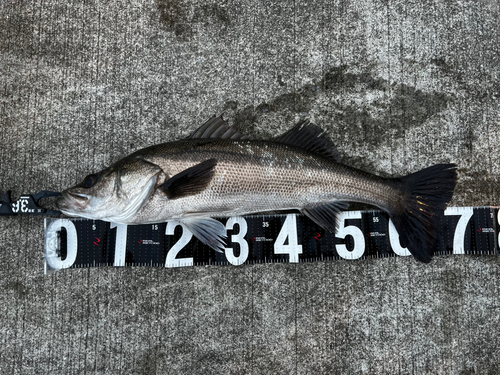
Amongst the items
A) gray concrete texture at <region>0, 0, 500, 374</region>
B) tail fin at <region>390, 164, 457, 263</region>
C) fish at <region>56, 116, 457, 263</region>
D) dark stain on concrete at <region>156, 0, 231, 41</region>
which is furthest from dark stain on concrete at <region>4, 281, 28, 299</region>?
tail fin at <region>390, 164, 457, 263</region>

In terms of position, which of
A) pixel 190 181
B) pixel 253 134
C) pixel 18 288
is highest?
pixel 253 134

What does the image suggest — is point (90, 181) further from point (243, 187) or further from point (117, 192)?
point (243, 187)

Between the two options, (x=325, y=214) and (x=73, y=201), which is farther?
(x=325, y=214)

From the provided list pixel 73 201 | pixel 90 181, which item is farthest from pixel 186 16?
pixel 73 201

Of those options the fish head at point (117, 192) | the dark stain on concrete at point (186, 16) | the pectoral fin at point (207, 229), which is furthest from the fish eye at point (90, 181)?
the dark stain on concrete at point (186, 16)

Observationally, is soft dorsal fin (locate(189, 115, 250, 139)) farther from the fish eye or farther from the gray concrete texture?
the fish eye

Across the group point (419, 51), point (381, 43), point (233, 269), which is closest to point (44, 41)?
point (233, 269)

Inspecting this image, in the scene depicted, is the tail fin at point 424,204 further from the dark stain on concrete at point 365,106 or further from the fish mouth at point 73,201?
the fish mouth at point 73,201
